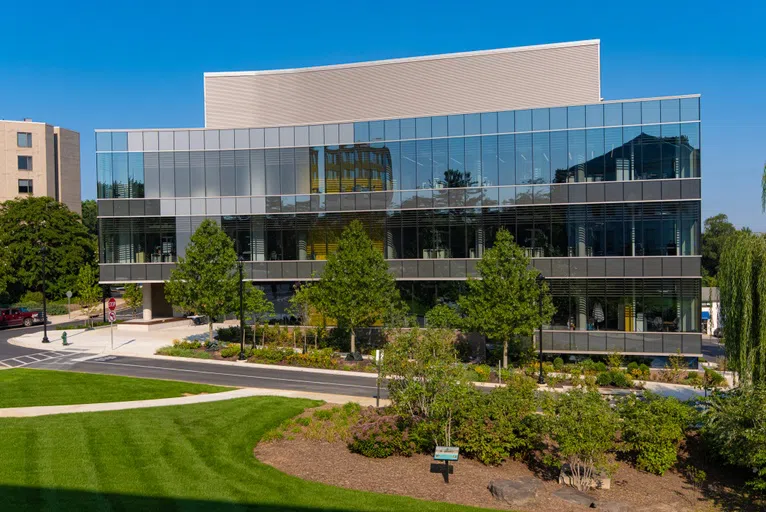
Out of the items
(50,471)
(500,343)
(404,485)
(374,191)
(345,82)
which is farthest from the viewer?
(345,82)

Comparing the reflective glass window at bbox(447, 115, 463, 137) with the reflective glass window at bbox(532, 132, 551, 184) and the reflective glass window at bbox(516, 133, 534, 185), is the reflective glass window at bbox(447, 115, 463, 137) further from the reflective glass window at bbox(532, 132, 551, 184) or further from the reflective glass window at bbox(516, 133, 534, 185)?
the reflective glass window at bbox(532, 132, 551, 184)

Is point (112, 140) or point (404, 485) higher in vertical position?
point (112, 140)

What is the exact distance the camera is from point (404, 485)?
15.9m

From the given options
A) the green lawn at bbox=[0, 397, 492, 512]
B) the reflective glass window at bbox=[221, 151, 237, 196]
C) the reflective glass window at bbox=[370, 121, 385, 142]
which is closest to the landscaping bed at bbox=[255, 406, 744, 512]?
the green lawn at bbox=[0, 397, 492, 512]

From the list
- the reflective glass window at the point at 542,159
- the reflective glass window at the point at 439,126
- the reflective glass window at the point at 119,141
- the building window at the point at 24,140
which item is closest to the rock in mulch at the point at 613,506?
the reflective glass window at the point at 542,159

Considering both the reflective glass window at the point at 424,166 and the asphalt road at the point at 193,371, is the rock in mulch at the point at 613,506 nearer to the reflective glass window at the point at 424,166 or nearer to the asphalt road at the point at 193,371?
the asphalt road at the point at 193,371

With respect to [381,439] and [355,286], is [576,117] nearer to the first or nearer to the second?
[355,286]

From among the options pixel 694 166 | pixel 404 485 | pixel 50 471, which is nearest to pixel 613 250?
pixel 694 166

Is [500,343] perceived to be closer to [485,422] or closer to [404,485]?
[485,422]

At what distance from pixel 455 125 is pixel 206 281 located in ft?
60.0

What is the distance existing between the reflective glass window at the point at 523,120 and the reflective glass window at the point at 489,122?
4.68 ft

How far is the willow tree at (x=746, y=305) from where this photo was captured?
20.9 meters

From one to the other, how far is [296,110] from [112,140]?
13.4 meters

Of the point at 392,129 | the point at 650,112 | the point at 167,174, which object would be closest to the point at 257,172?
the point at 167,174
